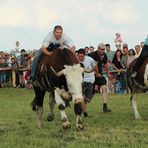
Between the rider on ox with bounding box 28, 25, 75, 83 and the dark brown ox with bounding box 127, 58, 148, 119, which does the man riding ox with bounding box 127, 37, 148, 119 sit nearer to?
the dark brown ox with bounding box 127, 58, 148, 119

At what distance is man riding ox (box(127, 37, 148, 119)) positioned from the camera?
13.4 metres

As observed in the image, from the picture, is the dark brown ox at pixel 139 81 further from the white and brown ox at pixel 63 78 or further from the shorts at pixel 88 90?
the white and brown ox at pixel 63 78

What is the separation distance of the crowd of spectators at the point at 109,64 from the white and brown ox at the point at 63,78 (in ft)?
37.5

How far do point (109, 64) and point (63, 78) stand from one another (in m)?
13.4

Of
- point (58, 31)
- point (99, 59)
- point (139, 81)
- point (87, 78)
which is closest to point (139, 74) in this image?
point (139, 81)

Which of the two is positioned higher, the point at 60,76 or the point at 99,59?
the point at 99,59

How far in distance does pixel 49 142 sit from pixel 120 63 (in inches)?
647

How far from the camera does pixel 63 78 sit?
35.4 feet

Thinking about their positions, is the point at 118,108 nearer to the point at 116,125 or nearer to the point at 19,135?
the point at 116,125

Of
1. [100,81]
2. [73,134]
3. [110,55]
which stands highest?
[110,55]

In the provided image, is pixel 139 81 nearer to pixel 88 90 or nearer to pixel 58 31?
pixel 88 90

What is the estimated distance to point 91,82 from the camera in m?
15.6

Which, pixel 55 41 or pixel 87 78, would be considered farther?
pixel 87 78

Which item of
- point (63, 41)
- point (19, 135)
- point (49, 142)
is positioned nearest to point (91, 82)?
point (63, 41)
